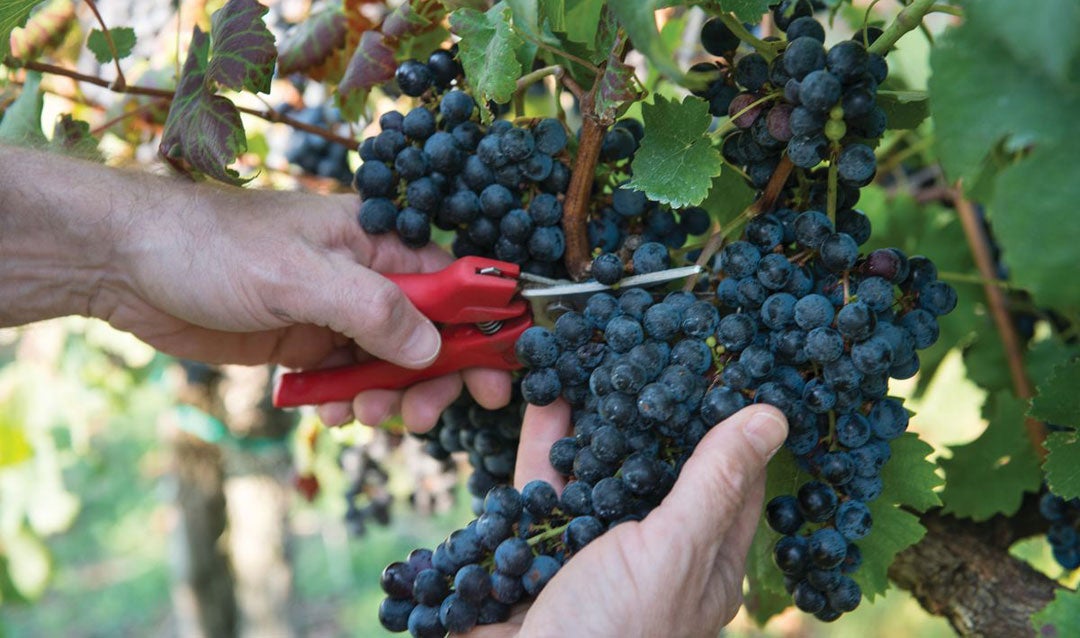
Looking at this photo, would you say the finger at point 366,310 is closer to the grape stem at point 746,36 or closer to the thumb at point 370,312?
the thumb at point 370,312

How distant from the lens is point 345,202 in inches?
52.2

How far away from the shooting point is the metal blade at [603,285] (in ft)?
3.70

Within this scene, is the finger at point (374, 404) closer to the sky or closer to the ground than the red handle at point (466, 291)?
closer to the ground

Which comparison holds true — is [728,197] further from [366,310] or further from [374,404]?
[374,404]

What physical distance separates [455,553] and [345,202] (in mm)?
557

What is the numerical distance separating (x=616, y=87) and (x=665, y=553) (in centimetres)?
48

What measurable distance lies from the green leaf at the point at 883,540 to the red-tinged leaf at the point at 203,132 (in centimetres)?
87

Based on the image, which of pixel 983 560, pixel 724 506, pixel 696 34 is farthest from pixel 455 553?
pixel 696 34

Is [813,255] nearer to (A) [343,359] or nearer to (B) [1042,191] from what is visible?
(B) [1042,191]

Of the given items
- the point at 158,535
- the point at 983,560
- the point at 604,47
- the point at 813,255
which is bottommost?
the point at 158,535

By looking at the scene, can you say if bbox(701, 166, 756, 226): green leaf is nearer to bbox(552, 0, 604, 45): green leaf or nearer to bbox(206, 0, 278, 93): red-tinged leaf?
bbox(552, 0, 604, 45): green leaf

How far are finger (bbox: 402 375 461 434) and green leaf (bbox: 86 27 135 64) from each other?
701 mm

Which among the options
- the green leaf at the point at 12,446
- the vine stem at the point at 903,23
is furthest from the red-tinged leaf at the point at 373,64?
the green leaf at the point at 12,446

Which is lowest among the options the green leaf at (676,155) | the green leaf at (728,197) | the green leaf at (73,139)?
the green leaf at (73,139)
